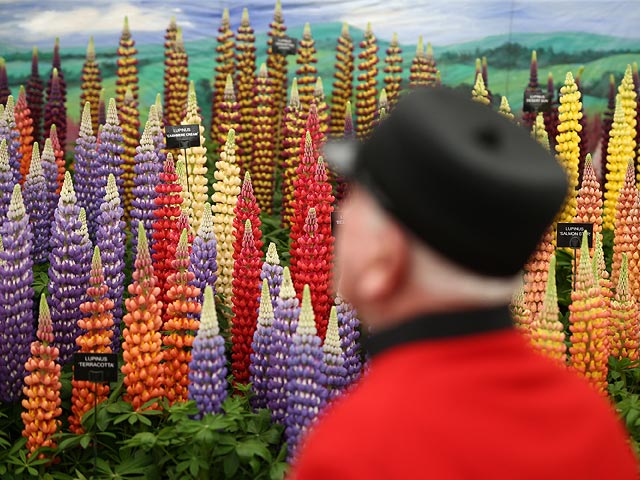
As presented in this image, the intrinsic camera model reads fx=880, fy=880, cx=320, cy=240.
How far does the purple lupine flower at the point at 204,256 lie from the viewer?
162 inches

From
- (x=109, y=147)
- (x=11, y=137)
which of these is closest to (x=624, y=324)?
(x=109, y=147)

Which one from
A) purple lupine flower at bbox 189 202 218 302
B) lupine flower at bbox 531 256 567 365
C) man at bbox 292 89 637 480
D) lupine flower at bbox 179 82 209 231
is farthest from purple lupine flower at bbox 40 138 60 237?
man at bbox 292 89 637 480

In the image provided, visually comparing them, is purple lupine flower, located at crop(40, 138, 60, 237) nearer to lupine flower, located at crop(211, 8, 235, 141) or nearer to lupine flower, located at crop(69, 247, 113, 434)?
lupine flower, located at crop(69, 247, 113, 434)

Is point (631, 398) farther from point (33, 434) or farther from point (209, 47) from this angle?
point (209, 47)

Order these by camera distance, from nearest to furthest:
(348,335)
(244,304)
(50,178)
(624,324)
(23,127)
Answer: (348,335), (244,304), (624,324), (50,178), (23,127)

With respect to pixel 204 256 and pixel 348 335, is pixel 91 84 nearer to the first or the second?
pixel 204 256

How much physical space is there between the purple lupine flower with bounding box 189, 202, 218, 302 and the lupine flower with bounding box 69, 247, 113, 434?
0.46 m

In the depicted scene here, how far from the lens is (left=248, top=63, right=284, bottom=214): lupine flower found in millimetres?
6027

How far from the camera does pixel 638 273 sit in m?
4.58

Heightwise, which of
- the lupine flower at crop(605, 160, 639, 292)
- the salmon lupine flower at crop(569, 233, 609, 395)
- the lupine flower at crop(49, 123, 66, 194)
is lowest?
the salmon lupine flower at crop(569, 233, 609, 395)

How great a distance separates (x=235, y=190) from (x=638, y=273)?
85.5 inches

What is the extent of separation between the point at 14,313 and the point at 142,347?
0.70 m

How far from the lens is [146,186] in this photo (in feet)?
15.4

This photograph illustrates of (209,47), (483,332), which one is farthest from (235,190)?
(209,47)
